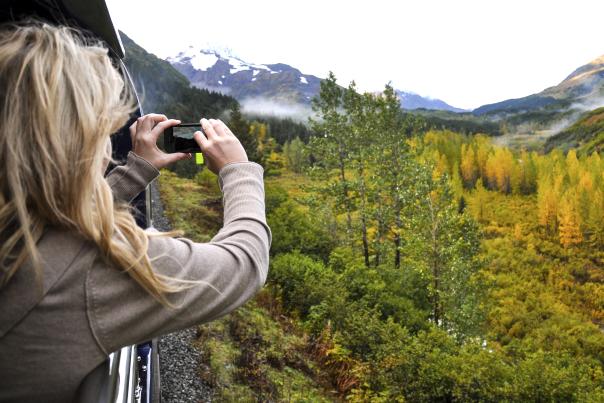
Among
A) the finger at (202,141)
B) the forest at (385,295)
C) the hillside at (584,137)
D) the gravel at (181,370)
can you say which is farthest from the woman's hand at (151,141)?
the hillside at (584,137)

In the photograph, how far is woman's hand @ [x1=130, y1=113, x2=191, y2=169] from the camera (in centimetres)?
157

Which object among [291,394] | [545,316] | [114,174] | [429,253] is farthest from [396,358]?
[545,316]

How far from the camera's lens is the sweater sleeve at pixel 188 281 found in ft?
2.79

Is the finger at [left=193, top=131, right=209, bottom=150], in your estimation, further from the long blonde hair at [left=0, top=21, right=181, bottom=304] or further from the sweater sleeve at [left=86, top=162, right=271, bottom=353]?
the long blonde hair at [left=0, top=21, right=181, bottom=304]

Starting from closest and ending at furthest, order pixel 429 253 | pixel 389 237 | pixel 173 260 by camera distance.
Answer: pixel 173 260 < pixel 429 253 < pixel 389 237

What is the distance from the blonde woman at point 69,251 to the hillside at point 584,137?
14186 centimetres

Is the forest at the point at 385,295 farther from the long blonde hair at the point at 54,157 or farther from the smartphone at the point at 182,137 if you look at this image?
the long blonde hair at the point at 54,157

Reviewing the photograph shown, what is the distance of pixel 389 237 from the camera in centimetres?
2570

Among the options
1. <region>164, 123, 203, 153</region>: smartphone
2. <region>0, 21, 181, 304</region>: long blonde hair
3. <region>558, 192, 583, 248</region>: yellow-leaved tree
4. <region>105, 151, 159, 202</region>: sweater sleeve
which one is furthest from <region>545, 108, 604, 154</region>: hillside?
<region>0, 21, 181, 304</region>: long blonde hair

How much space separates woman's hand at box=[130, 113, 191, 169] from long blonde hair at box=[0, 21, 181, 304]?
62 centimetres

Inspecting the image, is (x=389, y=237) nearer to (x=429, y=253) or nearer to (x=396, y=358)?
(x=429, y=253)

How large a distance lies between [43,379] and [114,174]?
91 cm

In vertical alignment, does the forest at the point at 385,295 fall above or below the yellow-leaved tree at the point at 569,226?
Answer: above

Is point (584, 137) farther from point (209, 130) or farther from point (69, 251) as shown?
point (69, 251)
